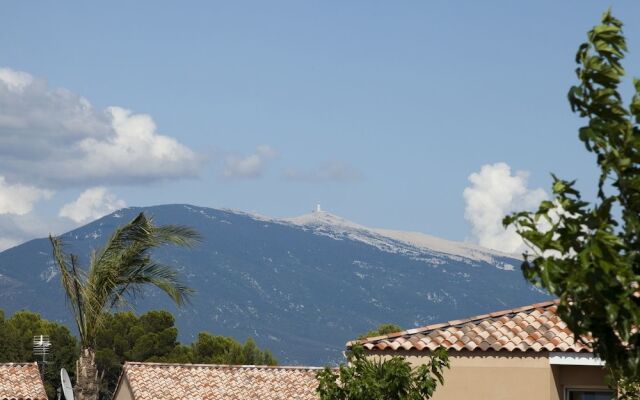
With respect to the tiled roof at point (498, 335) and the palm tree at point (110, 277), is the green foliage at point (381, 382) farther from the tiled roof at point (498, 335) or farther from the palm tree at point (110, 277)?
the palm tree at point (110, 277)

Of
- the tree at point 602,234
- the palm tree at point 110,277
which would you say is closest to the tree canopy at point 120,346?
the palm tree at point 110,277

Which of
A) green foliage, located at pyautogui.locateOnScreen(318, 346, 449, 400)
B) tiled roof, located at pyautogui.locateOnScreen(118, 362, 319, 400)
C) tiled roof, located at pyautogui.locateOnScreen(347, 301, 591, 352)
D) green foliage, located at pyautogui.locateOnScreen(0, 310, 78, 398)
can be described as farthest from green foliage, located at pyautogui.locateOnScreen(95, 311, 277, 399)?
green foliage, located at pyautogui.locateOnScreen(318, 346, 449, 400)

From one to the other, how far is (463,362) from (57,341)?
208ft

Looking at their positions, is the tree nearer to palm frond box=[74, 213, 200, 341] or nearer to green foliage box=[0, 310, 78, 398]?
palm frond box=[74, 213, 200, 341]

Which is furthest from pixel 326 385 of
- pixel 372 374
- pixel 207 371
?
pixel 207 371

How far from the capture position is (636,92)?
654 cm

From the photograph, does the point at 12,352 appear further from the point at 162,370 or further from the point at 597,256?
the point at 597,256

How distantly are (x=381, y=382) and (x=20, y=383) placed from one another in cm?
3362

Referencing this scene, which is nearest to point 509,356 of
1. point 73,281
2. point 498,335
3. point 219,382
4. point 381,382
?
point 498,335

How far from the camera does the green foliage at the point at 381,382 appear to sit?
17047 millimetres

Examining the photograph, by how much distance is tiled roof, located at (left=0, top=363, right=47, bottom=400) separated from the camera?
4691 cm

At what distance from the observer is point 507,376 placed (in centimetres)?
2106

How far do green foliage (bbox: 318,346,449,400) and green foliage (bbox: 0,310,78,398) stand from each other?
5960 centimetres

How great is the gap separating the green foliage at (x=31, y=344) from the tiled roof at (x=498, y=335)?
181 ft
